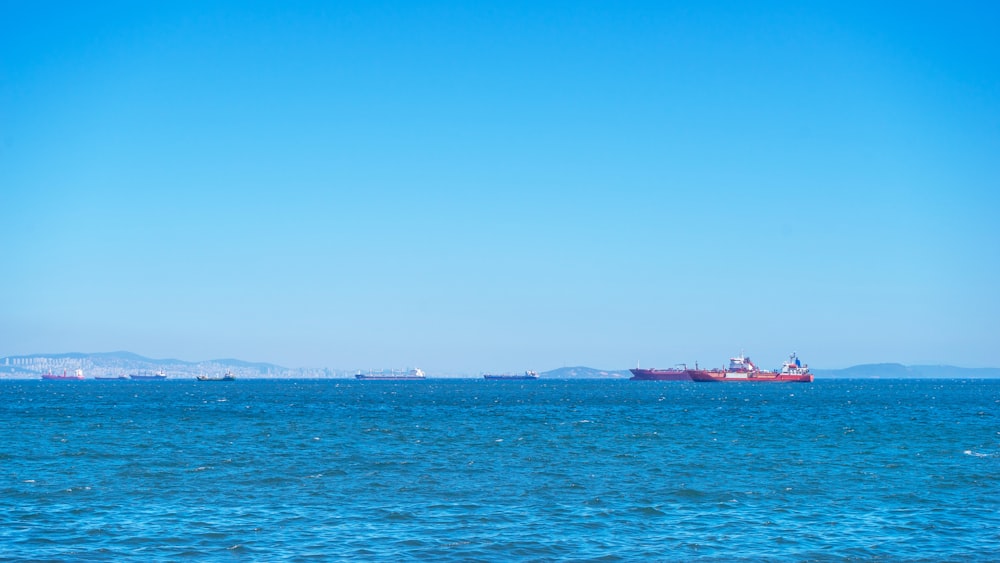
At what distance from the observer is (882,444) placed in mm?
63500

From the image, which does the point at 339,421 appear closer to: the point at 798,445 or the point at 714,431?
the point at 714,431

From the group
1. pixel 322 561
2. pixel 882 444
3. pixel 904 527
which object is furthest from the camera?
pixel 882 444

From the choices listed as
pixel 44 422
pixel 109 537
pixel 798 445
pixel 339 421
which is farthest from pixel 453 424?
pixel 109 537

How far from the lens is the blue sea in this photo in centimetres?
2956

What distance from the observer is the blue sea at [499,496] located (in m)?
29.6

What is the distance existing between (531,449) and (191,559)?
112 feet

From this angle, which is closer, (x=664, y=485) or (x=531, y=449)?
(x=664, y=485)

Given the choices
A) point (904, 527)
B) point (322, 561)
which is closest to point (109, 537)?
point (322, 561)

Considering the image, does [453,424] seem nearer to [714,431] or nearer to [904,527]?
[714,431]

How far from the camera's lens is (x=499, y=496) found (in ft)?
129

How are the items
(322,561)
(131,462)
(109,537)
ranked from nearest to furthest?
(322,561) → (109,537) → (131,462)

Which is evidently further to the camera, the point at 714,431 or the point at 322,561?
the point at 714,431

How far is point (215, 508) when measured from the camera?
35875 millimetres

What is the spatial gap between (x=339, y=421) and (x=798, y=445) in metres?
46.5
